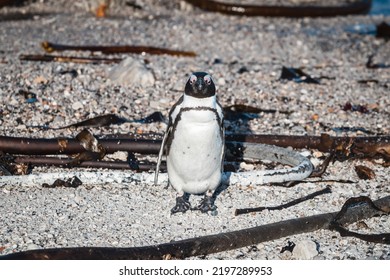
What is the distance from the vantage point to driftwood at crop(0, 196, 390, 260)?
3.81 m

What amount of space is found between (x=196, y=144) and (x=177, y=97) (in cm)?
220

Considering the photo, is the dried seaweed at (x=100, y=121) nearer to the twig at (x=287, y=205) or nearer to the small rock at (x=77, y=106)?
the small rock at (x=77, y=106)

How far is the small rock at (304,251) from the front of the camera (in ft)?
13.8

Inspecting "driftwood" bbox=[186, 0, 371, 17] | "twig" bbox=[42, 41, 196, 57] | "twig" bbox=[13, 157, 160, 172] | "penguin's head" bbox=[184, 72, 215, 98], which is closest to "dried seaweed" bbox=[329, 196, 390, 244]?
"penguin's head" bbox=[184, 72, 215, 98]

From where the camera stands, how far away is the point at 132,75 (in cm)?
707

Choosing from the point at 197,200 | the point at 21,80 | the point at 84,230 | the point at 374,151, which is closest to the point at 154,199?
the point at 197,200

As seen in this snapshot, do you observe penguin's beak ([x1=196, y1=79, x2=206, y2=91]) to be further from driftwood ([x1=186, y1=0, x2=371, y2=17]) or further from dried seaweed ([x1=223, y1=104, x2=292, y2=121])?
driftwood ([x1=186, y1=0, x2=371, y2=17])

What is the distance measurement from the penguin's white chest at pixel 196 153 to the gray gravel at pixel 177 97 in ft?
0.51

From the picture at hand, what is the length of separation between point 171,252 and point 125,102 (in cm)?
281

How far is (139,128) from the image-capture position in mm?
6023

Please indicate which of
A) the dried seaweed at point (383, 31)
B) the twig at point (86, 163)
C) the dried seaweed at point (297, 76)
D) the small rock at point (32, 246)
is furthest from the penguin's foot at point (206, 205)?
the dried seaweed at point (383, 31)

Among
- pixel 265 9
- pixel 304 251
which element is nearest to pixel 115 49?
pixel 265 9

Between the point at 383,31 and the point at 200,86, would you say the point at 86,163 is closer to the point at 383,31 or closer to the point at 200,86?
the point at 200,86
